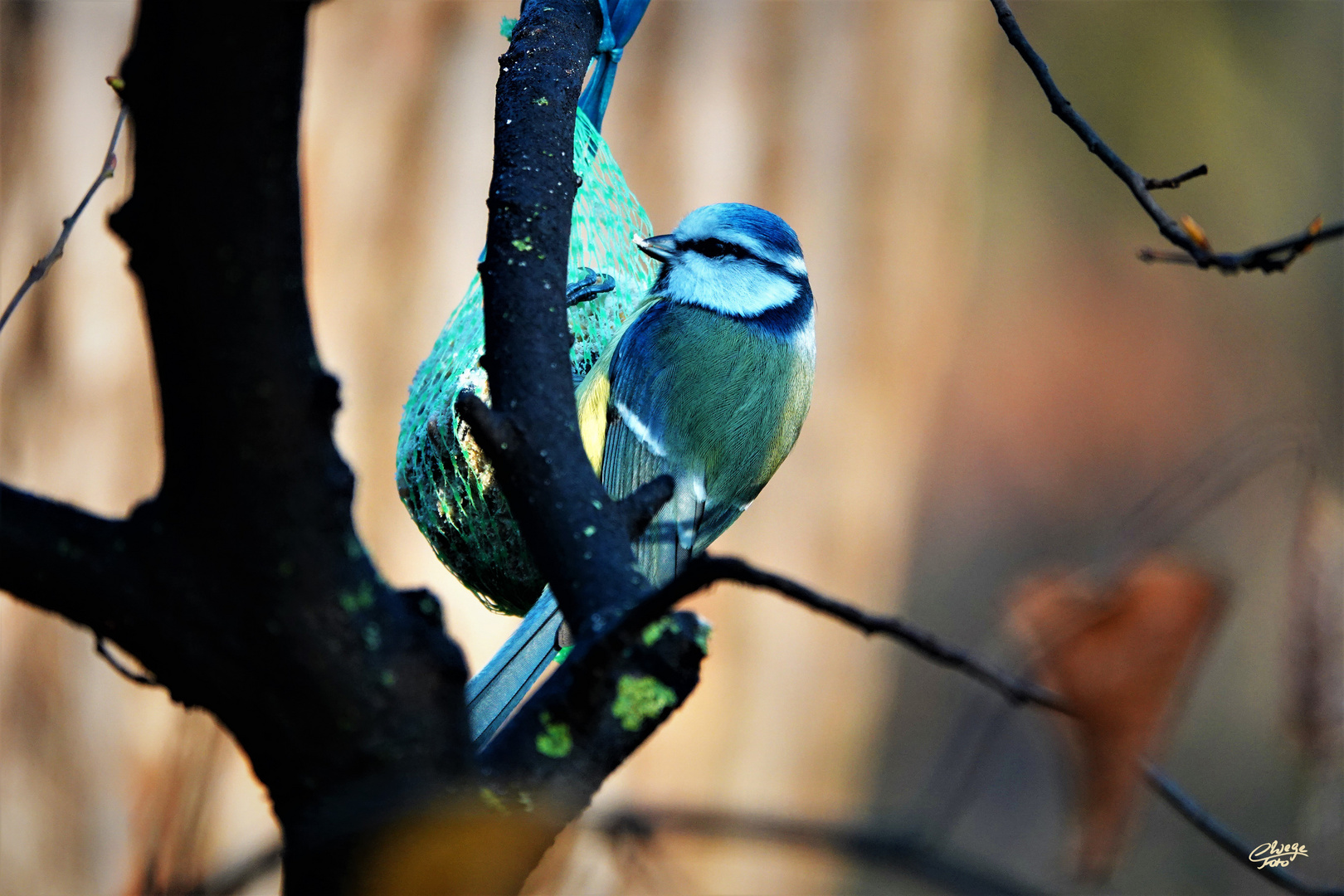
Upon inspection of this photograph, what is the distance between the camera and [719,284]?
1562mm

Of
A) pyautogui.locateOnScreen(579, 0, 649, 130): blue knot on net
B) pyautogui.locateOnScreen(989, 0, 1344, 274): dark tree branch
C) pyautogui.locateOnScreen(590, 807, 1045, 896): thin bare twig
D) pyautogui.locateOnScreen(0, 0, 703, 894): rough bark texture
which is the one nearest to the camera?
pyautogui.locateOnScreen(590, 807, 1045, 896): thin bare twig

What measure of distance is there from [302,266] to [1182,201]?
219 inches

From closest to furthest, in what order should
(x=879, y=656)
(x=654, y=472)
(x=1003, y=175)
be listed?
(x=654, y=472)
(x=879, y=656)
(x=1003, y=175)

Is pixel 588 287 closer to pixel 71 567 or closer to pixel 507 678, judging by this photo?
pixel 507 678

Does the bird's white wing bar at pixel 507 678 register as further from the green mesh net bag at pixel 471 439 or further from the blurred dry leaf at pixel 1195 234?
the blurred dry leaf at pixel 1195 234

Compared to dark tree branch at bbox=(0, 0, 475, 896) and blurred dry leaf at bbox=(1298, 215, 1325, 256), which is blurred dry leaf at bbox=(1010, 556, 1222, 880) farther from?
dark tree branch at bbox=(0, 0, 475, 896)

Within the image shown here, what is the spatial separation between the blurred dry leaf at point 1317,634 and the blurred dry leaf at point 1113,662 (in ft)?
0.53

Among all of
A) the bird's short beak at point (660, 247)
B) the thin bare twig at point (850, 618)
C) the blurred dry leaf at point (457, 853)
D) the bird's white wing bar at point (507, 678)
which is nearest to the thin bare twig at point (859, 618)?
the thin bare twig at point (850, 618)

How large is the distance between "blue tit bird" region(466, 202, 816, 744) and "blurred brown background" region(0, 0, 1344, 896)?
0.40 m

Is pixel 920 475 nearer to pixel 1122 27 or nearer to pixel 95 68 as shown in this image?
pixel 1122 27

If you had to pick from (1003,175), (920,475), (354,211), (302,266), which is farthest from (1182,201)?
(302,266)

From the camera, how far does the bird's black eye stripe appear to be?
156 cm

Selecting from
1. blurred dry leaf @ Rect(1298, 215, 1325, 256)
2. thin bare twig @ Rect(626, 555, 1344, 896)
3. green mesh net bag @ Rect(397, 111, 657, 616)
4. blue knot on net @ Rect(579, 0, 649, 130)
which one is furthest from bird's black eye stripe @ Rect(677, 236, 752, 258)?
thin bare twig @ Rect(626, 555, 1344, 896)

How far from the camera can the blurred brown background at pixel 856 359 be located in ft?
8.69
